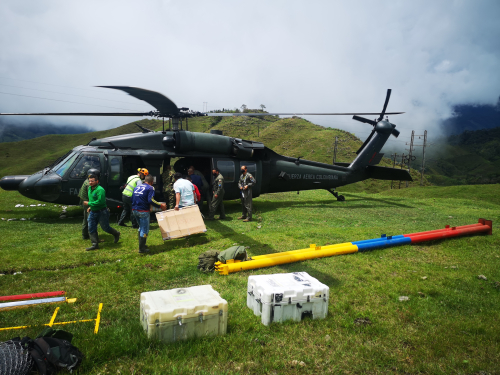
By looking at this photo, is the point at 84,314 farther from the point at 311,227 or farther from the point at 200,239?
the point at 311,227

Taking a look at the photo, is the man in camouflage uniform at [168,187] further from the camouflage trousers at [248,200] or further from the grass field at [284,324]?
the camouflage trousers at [248,200]

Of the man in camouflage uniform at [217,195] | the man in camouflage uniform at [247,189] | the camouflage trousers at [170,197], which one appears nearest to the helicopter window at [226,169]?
the man in camouflage uniform at [217,195]

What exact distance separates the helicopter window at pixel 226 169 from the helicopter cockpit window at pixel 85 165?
4.59 meters

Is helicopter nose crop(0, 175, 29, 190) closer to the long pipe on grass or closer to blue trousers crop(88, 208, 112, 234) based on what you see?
blue trousers crop(88, 208, 112, 234)

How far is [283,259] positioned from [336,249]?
143 centimetres

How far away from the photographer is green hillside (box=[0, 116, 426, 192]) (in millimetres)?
62188

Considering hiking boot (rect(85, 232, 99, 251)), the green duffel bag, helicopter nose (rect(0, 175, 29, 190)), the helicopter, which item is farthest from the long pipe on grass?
helicopter nose (rect(0, 175, 29, 190))

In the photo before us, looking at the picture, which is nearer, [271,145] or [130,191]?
[130,191]

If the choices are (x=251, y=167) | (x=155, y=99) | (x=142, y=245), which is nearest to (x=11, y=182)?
(x=155, y=99)

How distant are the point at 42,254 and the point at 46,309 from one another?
10.2 ft

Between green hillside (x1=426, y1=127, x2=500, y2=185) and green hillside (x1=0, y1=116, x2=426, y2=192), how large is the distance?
48.3 metres

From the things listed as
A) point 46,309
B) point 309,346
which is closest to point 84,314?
point 46,309

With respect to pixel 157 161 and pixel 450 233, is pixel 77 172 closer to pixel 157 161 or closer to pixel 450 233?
pixel 157 161

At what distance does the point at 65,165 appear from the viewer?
10859 mm
